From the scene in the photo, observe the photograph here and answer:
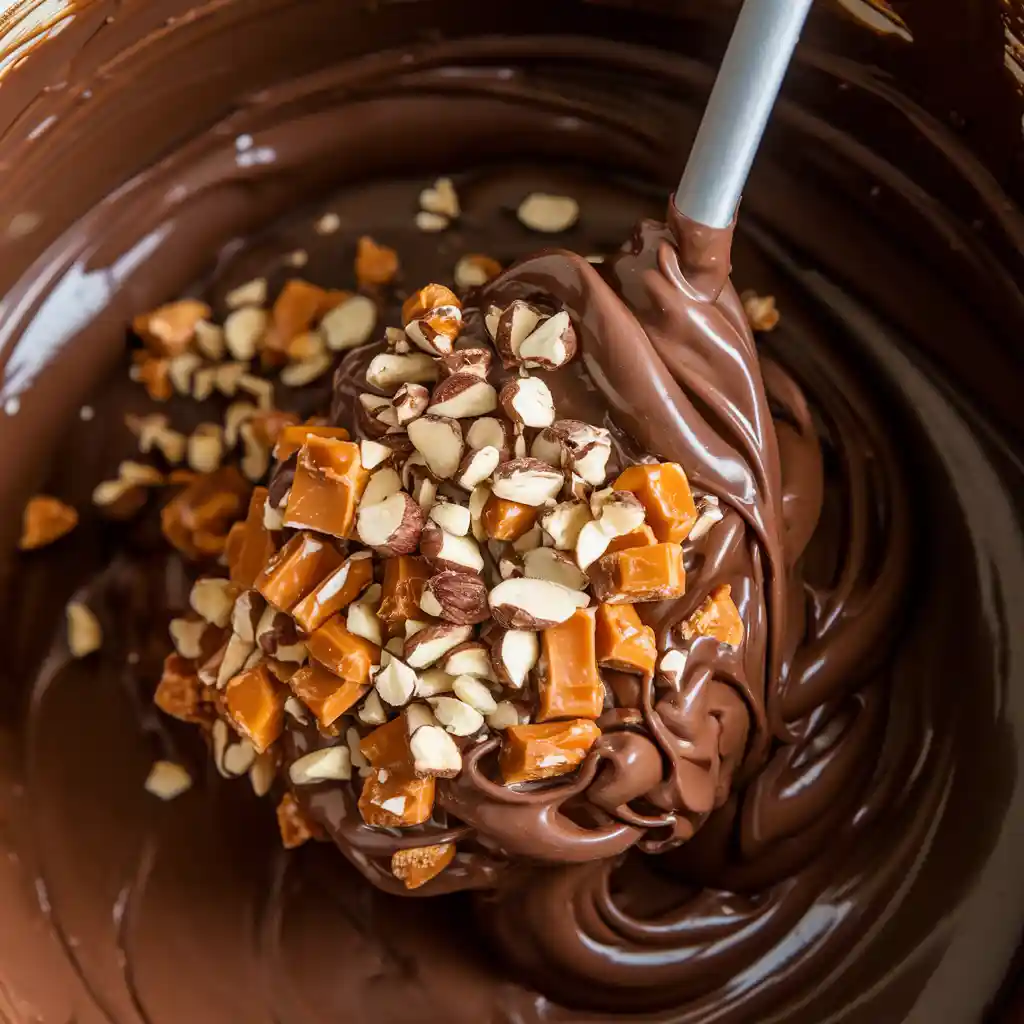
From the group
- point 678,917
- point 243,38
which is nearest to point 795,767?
point 678,917

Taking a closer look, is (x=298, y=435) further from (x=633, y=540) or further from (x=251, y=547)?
(x=633, y=540)

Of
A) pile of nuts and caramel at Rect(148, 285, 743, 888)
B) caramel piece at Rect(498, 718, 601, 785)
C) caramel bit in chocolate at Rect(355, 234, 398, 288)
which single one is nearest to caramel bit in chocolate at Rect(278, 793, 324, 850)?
pile of nuts and caramel at Rect(148, 285, 743, 888)

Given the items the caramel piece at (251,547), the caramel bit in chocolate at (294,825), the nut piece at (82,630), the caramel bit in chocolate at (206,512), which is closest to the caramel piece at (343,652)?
the caramel piece at (251,547)

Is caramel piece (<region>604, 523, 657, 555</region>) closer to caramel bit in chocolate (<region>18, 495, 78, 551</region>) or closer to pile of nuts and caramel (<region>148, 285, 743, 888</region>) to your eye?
pile of nuts and caramel (<region>148, 285, 743, 888</region>)

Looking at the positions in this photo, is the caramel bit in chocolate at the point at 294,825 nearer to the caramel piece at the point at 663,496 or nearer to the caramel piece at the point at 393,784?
the caramel piece at the point at 393,784

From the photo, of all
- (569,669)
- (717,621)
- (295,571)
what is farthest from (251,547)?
(717,621)

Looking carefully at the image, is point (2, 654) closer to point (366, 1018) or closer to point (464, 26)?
point (366, 1018)
